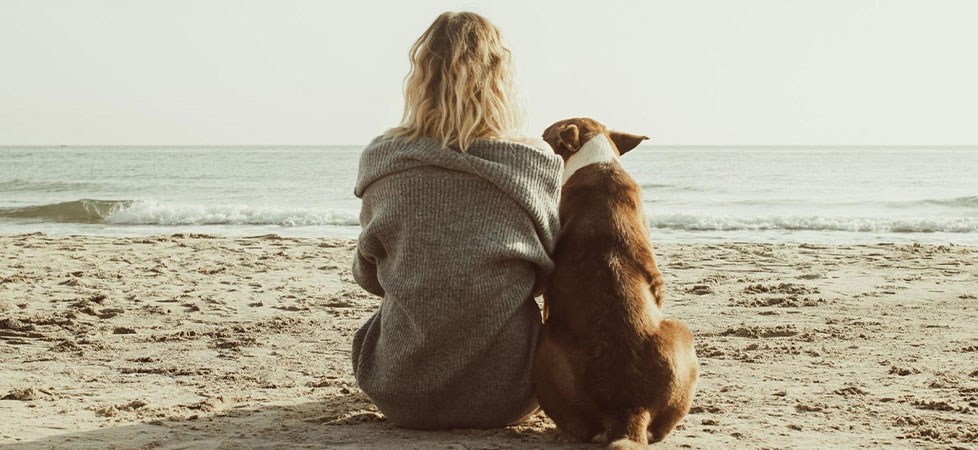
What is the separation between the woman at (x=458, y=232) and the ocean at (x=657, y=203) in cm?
943

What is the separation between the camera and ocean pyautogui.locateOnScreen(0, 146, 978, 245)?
13.8m

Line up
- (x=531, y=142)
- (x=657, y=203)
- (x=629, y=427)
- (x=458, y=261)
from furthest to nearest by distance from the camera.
Answer: 1. (x=657, y=203)
2. (x=531, y=142)
3. (x=458, y=261)
4. (x=629, y=427)

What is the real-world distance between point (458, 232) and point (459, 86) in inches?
22.1

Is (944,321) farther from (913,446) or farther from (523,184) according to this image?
(523,184)

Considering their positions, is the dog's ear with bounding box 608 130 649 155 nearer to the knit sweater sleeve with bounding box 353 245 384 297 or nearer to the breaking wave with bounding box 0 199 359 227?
the knit sweater sleeve with bounding box 353 245 384 297

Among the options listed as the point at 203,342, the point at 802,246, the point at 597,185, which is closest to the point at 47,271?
the point at 203,342

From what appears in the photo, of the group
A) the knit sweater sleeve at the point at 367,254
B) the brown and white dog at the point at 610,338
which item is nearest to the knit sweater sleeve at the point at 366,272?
the knit sweater sleeve at the point at 367,254

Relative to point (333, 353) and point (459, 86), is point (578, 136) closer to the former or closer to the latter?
point (459, 86)

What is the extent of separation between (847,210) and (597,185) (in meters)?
16.0

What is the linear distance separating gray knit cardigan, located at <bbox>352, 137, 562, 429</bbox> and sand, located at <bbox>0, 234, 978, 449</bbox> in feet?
0.81

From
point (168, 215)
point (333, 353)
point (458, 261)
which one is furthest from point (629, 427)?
point (168, 215)

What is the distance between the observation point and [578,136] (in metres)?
3.93

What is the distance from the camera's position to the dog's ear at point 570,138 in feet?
12.8

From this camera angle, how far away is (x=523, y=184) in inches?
126
